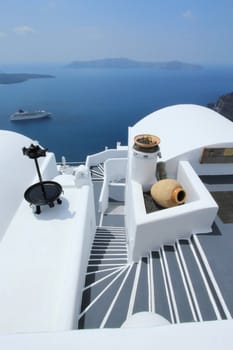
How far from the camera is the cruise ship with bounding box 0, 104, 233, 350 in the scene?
1523 millimetres

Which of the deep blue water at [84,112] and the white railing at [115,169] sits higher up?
the white railing at [115,169]

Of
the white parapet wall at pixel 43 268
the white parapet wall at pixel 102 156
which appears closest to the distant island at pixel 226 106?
the white parapet wall at pixel 102 156

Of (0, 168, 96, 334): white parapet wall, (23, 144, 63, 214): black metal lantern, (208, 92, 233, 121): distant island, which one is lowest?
(208, 92, 233, 121): distant island

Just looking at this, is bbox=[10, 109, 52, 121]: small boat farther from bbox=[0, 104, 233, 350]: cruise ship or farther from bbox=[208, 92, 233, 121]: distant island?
bbox=[0, 104, 233, 350]: cruise ship

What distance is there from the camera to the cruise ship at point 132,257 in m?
1.52

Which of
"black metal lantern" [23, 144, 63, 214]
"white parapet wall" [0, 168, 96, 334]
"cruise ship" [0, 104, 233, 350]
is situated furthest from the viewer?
"black metal lantern" [23, 144, 63, 214]

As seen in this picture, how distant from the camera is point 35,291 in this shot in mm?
4418

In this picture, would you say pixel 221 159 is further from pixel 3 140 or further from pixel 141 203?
pixel 3 140

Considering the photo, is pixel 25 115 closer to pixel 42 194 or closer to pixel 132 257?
pixel 42 194

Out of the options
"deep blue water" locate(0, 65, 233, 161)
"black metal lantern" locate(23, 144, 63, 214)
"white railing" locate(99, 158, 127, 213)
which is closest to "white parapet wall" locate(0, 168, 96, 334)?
"black metal lantern" locate(23, 144, 63, 214)

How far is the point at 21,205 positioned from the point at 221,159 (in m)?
7.97

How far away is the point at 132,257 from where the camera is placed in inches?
251

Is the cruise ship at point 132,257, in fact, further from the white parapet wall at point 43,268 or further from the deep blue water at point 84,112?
the deep blue water at point 84,112

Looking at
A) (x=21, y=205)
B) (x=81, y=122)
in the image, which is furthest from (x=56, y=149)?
(x=21, y=205)
